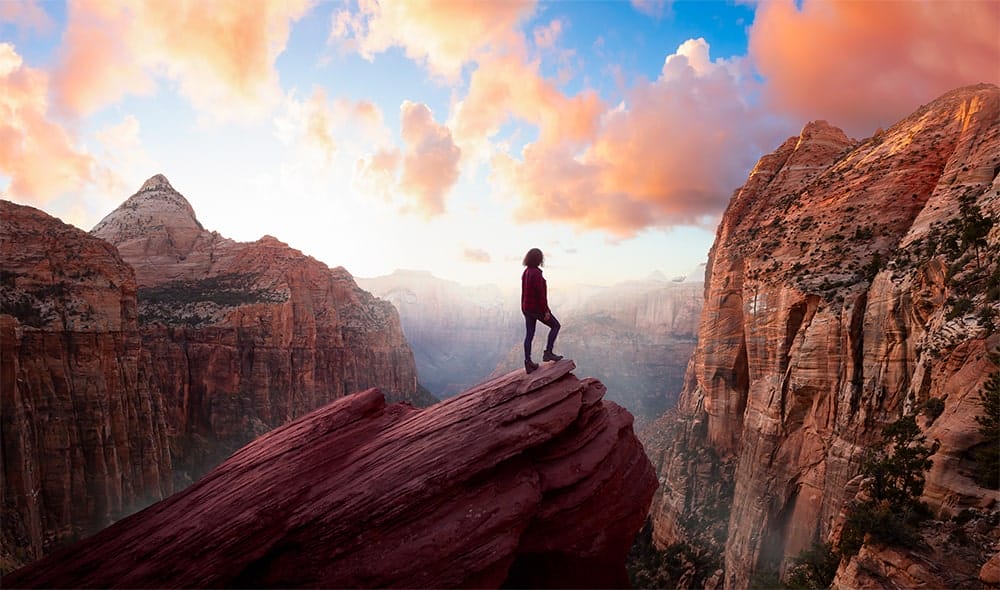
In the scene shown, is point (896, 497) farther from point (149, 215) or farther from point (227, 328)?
point (149, 215)

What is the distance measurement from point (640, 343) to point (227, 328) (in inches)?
5263

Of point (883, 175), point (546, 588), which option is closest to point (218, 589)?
point (546, 588)

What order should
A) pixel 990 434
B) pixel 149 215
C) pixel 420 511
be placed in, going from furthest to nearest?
pixel 149 215, pixel 990 434, pixel 420 511

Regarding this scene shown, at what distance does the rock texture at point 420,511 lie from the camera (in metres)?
8.12

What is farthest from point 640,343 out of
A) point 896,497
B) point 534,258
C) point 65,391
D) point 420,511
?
point 420,511

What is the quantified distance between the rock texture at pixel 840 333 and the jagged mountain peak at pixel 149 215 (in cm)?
9188

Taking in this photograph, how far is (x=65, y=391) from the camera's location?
1160 inches

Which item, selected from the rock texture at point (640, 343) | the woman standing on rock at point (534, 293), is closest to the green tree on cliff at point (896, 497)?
the woman standing on rock at point (534, 293)

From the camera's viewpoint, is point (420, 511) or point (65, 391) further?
point (65, 391)

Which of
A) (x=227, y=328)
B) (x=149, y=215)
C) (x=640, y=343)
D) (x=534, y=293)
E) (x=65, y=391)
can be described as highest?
(x=149, y=215)

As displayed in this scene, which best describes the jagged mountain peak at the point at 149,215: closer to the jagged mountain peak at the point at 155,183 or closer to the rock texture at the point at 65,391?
the jagged mountain peak at the point at 155,183

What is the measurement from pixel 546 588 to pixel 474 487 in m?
2.93

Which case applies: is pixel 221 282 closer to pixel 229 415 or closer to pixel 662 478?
pixel 229 415

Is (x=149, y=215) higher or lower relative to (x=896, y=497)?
higher
